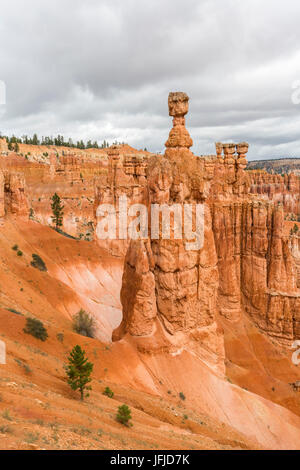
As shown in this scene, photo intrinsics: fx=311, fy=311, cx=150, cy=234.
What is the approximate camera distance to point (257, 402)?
74.6 feet

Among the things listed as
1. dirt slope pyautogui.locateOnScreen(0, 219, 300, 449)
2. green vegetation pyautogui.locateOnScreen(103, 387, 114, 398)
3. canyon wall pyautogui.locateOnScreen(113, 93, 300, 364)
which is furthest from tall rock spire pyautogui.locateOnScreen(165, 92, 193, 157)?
green vegetation pyautogui.locateOnScreen(103, 387, 114, 398)

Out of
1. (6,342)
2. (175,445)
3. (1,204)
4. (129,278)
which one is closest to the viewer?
(175,445)

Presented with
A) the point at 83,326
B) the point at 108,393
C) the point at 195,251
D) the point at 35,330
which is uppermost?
the point at 195,251

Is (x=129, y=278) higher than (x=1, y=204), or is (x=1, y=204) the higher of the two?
(x=1, y=204)

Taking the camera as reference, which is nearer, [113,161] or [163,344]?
[163,344]

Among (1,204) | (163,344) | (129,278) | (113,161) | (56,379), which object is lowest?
(163,344)

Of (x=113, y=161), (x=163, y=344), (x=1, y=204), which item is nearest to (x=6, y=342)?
(x=163, y=344)

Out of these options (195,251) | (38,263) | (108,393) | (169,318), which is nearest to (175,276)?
(195,251)

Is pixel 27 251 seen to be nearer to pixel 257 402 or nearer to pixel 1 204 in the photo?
pixel 1 204

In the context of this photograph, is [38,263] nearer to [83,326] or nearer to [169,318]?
[83,326]

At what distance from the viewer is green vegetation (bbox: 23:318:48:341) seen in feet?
61.8

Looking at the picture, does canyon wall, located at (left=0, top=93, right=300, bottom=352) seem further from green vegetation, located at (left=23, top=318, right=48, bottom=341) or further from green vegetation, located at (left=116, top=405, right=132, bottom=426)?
green vegetation, located at (left=116, top=405, right=132, bottom=426)

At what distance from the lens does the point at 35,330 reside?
62.4 feet

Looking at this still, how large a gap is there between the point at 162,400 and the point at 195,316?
279 inches
